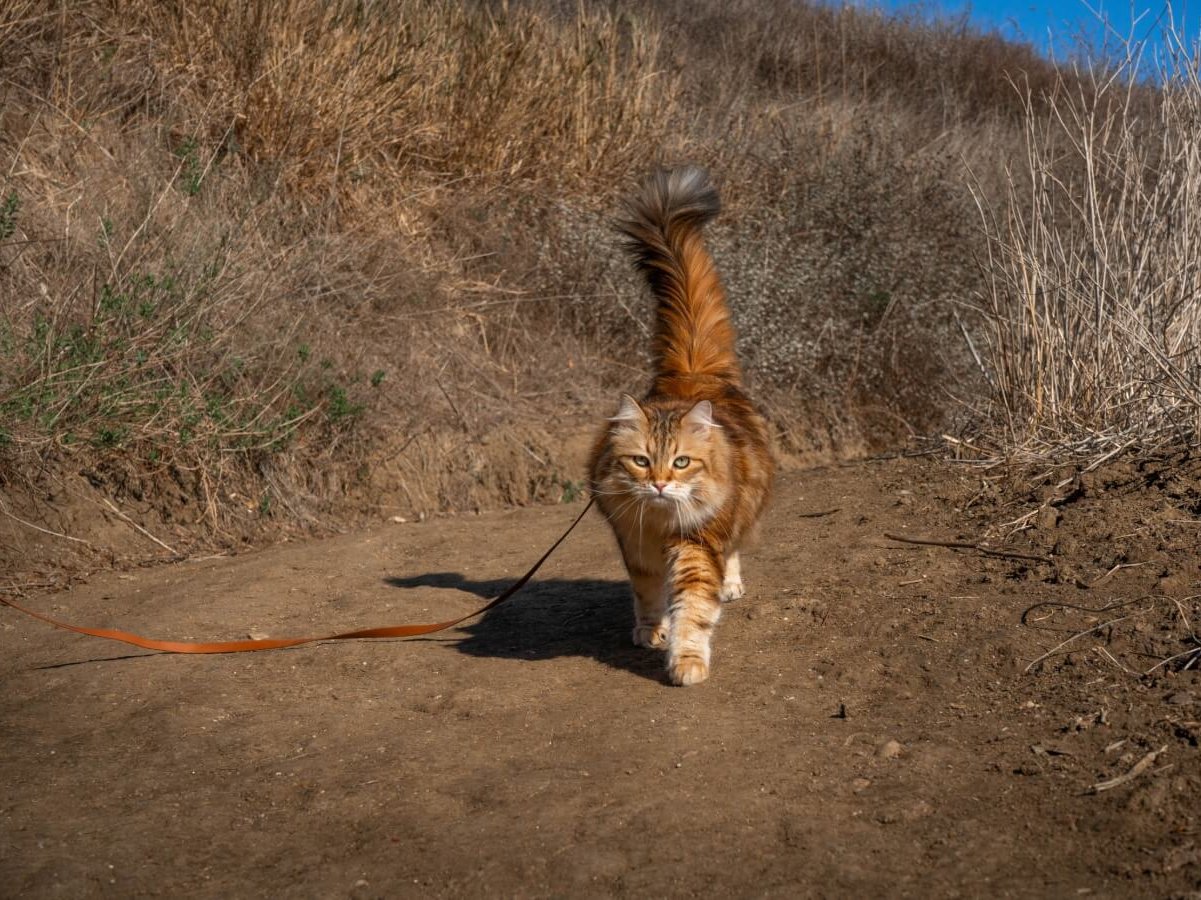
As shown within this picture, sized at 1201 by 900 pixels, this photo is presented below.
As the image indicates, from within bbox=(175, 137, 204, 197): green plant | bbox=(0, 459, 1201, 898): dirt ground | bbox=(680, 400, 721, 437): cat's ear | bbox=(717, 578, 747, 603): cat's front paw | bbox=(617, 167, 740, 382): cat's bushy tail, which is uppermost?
bbox=(175, 137, 204, 197): green plant

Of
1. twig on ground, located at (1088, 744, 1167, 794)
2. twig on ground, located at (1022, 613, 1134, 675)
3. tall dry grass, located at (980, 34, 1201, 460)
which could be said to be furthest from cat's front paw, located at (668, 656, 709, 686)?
tall dry grass, located at (980, 34, 1201, 460)

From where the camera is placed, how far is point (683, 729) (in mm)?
4012

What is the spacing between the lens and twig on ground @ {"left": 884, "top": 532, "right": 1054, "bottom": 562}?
16.6 feet

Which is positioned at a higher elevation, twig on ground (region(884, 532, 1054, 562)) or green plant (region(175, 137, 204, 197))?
green plant (region(175, 137, 204, 197))

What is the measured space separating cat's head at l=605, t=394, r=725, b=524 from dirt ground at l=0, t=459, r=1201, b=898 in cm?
69

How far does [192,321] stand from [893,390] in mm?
6569

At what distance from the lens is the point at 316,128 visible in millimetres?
10164

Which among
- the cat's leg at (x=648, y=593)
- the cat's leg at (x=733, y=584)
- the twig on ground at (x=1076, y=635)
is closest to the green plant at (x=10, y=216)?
the cat's leg at (x=648, y=593)

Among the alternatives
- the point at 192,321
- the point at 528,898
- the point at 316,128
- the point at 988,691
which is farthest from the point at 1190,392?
the point at 316,128

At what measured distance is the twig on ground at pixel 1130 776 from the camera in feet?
10.6

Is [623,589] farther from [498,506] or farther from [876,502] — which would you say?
[498,506]

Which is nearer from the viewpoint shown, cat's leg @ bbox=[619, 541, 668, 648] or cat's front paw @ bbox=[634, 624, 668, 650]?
cat's leg @ bbox=[619, 541, 668, 648]

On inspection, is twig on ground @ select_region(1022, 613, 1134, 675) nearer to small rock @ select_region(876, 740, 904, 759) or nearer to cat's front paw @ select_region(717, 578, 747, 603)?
small rock @ select_region(876, 740, 904, 759)

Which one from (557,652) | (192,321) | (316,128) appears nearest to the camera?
(557,652)
